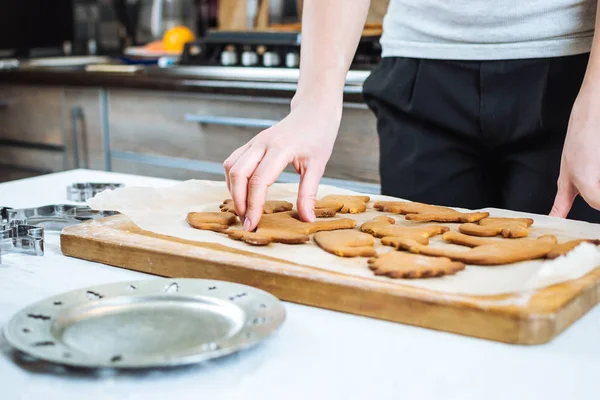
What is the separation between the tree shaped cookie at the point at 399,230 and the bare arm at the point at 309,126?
0.09 meters

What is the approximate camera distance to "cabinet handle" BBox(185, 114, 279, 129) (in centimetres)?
216

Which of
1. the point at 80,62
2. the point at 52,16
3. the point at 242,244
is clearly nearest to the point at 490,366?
the point at 242,244

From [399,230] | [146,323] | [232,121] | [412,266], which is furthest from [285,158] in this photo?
[232,121]

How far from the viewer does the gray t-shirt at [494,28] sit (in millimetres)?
1127

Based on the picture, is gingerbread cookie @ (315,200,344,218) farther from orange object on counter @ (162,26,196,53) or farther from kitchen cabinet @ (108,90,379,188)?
orange object on counter @ (162,26,196,53)

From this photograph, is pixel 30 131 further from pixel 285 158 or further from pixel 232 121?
pixel 285 158

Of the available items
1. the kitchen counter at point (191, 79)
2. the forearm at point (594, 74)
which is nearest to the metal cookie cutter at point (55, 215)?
the forearm at point (594, 74)

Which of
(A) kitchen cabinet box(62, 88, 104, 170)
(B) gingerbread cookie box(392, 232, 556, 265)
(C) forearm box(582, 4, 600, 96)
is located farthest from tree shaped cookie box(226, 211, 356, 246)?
(A) kitchen cabinet box(62, 88, 104, 170)

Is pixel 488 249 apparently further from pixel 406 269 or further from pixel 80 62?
pixel 80 62

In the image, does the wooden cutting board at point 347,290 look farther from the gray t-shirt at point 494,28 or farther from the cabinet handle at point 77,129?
the cabinet handle at point 77,129

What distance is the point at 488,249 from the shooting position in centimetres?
77

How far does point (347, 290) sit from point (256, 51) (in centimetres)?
178

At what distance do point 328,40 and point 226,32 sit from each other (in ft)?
4.59

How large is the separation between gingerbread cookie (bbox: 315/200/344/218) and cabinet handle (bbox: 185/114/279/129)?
1.12 metres
